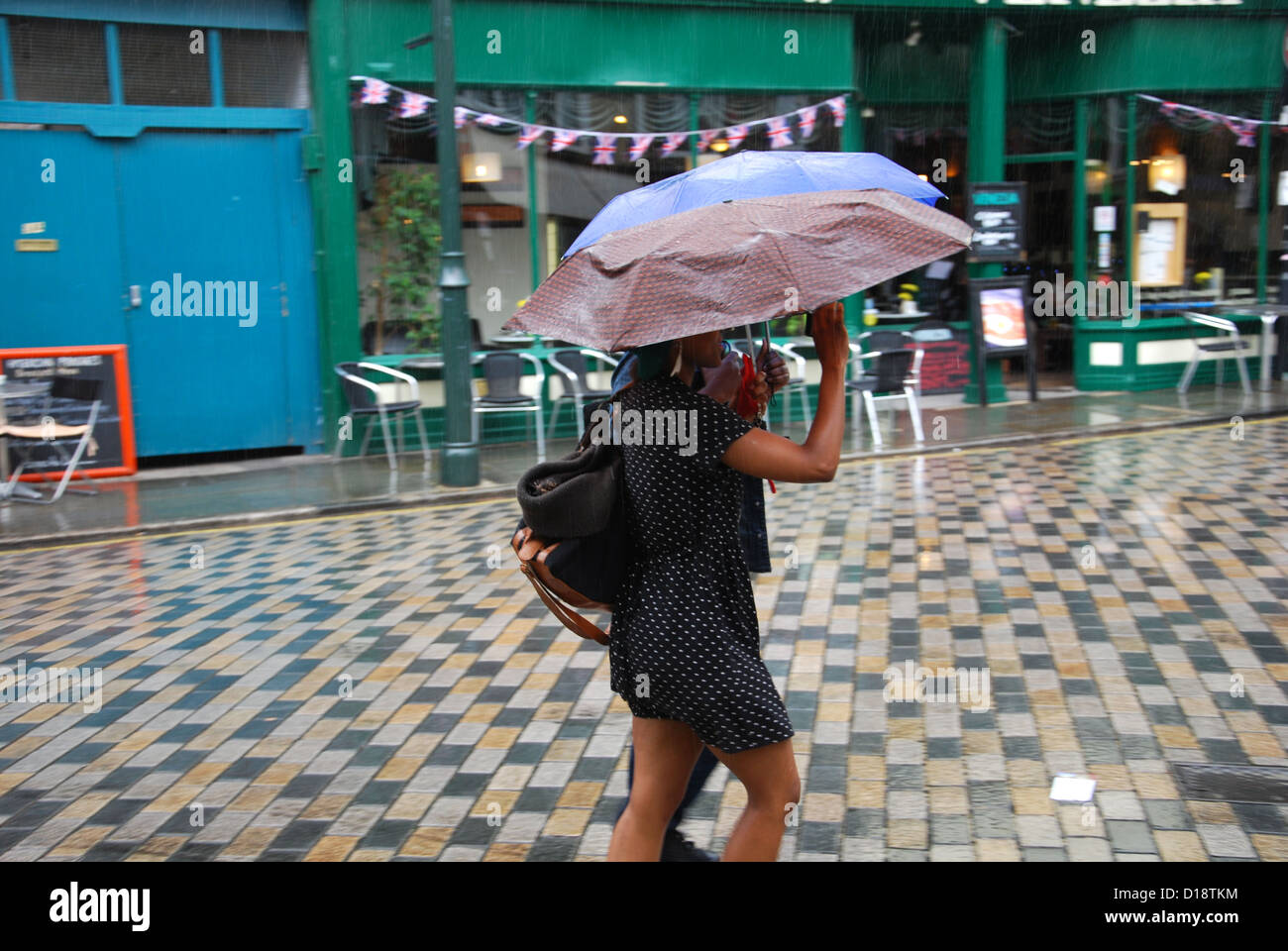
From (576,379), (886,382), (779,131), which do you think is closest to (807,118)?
(779,131)

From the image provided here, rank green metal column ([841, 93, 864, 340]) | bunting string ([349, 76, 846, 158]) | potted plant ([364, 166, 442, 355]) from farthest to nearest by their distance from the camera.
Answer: green metal column ([841, 93, 864, 340]), potted plant ([364, 166, 442, 355]), bunting string ([349, 76, 846, 158])

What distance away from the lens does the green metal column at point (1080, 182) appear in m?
14.6

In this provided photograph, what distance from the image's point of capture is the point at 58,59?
11.0m

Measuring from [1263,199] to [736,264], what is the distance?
14787 millimetres

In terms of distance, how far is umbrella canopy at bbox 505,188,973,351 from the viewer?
2.66 meters

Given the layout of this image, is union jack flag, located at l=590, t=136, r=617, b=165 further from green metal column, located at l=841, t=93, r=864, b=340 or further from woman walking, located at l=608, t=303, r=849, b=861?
woman walking, located at l=608, t=303, r=849, b=861

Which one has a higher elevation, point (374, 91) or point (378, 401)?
point (374, 91)

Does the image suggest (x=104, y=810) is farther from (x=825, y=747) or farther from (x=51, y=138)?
(x=51, y=138)

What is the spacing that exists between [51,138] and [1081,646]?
990 cm

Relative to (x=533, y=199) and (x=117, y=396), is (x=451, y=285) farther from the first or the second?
(x=117, y=396)

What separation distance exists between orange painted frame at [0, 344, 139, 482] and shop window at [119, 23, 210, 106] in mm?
2375

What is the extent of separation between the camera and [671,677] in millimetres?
2893

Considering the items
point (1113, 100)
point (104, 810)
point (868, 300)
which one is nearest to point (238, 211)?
point (868, 300)

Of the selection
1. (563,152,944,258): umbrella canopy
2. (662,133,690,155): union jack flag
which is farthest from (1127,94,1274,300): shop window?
(563,152,944,258): umbrella canopy
